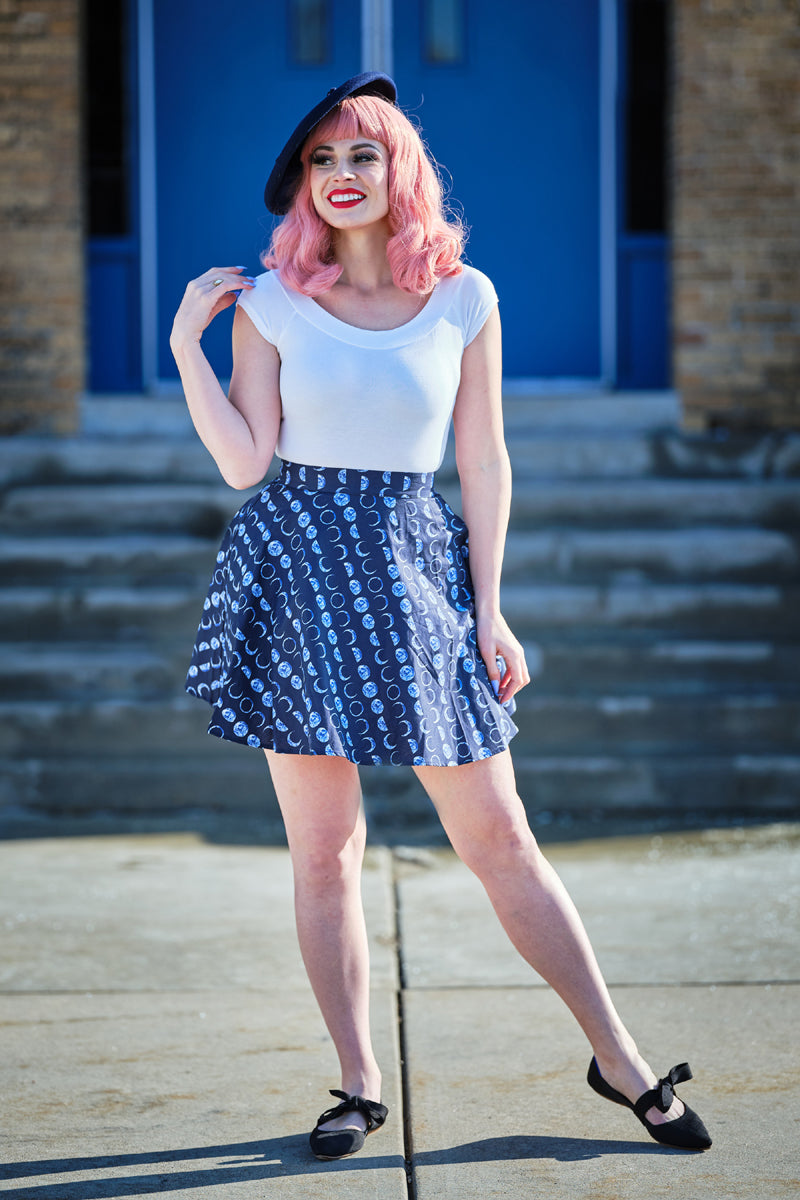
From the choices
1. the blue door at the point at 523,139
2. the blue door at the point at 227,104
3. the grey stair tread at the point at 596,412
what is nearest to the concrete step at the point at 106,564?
the grey stair tread at the point at 596,412

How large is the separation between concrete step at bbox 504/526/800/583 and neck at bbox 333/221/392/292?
344cm

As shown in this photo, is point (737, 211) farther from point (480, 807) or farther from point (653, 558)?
point (480, 807)

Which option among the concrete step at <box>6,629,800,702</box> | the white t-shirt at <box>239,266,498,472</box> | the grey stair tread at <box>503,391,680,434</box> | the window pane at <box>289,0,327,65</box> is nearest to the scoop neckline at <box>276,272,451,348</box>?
the white t-shirt at <box>239,266,498,472</box>

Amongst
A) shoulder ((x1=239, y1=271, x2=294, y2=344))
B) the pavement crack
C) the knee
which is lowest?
the pavement crack

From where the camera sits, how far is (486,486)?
2646 millimetres

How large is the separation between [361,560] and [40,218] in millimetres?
4963

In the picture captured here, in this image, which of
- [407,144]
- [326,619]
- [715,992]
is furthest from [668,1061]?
[407,144]

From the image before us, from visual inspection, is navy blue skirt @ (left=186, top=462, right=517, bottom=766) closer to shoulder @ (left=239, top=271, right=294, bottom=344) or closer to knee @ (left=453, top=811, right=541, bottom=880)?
knee @ (left=453, top=811, right=541, bottom=880)

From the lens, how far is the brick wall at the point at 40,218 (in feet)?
22.4

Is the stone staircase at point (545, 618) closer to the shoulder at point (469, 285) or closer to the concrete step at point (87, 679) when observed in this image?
the concrete step at point (87, 679)

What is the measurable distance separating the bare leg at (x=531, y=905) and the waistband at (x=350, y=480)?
0.51m

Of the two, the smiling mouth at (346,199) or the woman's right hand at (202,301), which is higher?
the smiling mouth at (346,199)

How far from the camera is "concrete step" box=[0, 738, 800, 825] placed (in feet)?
17.3

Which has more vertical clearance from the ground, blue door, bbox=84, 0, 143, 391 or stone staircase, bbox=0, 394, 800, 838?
blue door, bbox=84, 0, 143, 391
